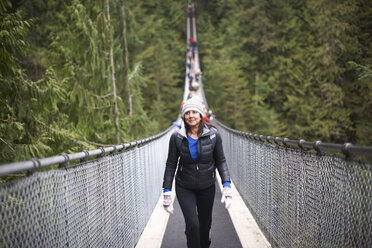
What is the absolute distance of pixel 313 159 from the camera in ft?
9.21

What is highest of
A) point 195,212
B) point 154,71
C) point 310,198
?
point 154,71

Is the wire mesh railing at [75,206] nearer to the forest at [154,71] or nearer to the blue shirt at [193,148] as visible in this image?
the blue shirt at [193,148]

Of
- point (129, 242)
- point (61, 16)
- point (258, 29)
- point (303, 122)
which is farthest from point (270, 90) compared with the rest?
point (129, 242)

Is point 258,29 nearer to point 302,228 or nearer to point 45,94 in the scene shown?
point 45,94

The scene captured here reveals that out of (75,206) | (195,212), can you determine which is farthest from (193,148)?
(75,206)

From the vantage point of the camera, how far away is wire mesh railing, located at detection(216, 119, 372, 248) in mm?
2018

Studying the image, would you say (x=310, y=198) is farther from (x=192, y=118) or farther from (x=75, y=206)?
(x=75, y=206)

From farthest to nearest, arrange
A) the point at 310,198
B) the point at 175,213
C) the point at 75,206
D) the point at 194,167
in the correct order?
the point at 175,213, the point at 194,167, the point at 310,198, the point at 75,206

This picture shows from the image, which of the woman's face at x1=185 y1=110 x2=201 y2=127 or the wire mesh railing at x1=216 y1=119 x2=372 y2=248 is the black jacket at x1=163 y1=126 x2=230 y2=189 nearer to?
the woman's face at x1=185 y1=110 x2=201 y2=127

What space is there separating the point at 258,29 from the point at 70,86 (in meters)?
33.6

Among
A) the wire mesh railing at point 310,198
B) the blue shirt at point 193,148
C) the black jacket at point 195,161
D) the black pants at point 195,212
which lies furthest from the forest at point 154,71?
the wire mesh railing at point 310,198

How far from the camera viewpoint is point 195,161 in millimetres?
3223

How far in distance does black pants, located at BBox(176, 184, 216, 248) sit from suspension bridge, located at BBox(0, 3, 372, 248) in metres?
0.66

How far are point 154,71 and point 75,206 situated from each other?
38.4 metres
